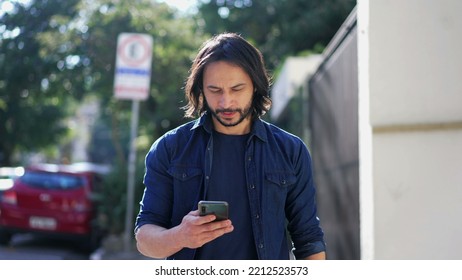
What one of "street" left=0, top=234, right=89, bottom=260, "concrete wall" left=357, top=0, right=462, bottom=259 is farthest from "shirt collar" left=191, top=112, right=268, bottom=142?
"street" left=0, top=234, right=89, bottom=260

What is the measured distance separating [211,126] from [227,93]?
0.15 metres

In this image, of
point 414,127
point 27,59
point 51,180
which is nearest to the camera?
point 414,127

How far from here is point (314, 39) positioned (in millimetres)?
15203

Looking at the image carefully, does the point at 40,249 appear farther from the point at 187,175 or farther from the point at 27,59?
the point at 27,59

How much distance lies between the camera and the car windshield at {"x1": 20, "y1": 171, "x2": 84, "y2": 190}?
9078 millimetres

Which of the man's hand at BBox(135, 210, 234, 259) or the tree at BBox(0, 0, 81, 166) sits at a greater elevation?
the tree at BBox(0, 0, 81, 166)

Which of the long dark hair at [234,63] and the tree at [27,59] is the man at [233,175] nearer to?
the long dark hair at [234,63]

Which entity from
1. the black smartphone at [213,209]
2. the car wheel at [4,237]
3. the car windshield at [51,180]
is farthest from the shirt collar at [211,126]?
the car wheel at [4,237]

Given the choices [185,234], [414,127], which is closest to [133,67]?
[414,127]

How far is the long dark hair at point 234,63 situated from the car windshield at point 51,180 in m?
7.09

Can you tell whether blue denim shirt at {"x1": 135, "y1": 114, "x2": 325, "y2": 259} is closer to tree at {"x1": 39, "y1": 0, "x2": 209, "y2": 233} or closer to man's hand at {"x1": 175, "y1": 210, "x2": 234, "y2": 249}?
man's hand at {"x1": 175, "y1": 210, "x2": 234, "y2": 249}

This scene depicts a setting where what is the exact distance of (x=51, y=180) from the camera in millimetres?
9148

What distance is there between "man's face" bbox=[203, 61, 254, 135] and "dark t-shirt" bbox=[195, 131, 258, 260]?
0.13 metres

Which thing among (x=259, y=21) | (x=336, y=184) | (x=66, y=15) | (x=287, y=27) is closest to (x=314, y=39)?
(x=287, y=27)
